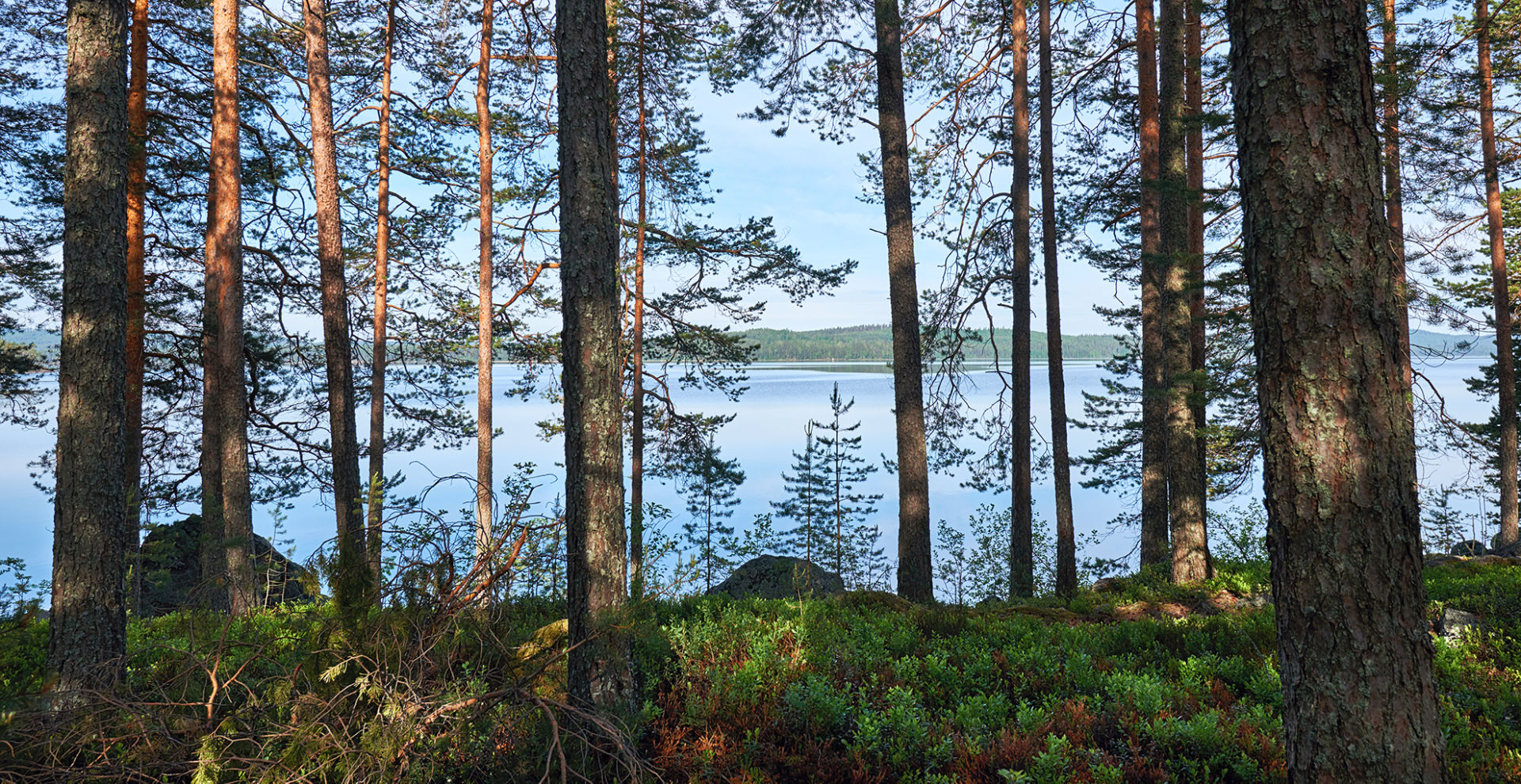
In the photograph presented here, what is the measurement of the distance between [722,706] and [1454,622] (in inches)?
219

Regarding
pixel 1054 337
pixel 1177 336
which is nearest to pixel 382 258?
pixel 1054 337

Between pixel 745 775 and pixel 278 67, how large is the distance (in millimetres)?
12487

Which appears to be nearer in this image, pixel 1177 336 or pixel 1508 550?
pixel 1177 336

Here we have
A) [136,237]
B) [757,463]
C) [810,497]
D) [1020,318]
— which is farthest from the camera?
[757,463]

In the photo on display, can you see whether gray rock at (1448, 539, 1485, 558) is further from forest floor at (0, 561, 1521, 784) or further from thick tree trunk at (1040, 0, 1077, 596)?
forest floor at (0, 561, 1521, 784)

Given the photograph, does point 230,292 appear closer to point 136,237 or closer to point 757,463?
point 136,237

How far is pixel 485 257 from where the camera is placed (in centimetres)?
1189

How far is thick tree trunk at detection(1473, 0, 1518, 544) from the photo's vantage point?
12250 millimetres

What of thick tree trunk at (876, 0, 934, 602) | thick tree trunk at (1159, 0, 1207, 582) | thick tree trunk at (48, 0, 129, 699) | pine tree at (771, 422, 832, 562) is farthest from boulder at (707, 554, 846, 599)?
pine tree at (771, 422, 832, 562)

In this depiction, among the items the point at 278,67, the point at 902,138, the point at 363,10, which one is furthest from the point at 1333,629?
the point at 363,10

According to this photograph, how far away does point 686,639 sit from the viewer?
185 inches

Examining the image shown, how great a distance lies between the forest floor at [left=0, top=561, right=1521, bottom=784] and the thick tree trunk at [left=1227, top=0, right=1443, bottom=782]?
829 millimetres

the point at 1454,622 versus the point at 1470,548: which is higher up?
the point at 1454,622

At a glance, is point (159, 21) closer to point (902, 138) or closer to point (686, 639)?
point (902, 138)
